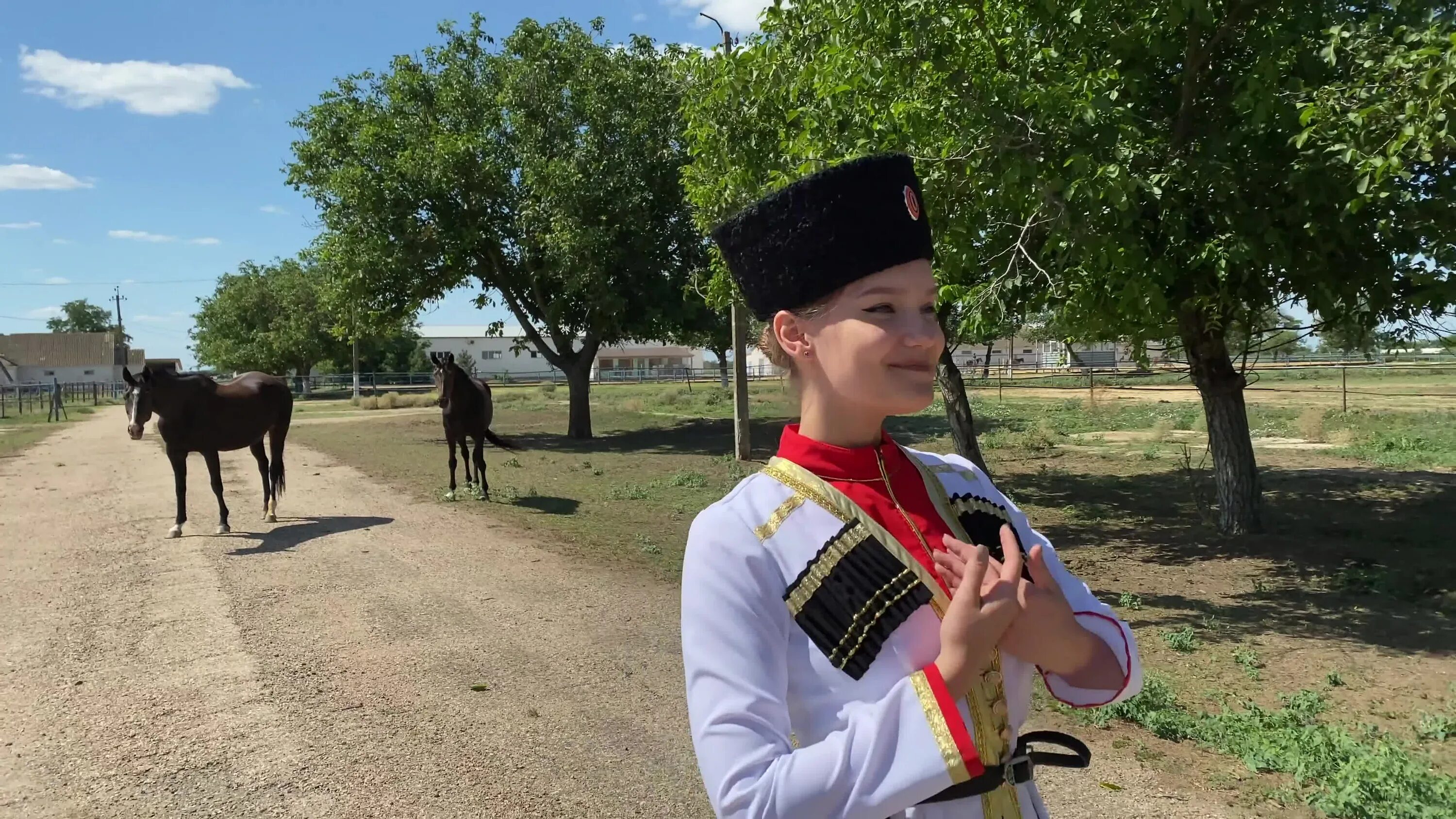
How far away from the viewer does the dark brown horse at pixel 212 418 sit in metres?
9.86

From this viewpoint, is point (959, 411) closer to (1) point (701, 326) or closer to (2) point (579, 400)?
(1) point (701, 326)

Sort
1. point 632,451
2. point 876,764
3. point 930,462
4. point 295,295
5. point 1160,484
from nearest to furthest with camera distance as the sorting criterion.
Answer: point 876,764, point 930,462, point 1160,484, point 632,451, point 295,295

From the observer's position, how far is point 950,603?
1.36m

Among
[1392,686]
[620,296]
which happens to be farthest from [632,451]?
[1392,686]

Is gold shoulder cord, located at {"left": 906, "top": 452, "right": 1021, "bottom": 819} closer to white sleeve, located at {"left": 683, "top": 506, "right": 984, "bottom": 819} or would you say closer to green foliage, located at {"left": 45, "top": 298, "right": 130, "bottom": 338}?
white sleeve, located at {"left": 683, "top": 506, "right": 984, "bottom": 819}

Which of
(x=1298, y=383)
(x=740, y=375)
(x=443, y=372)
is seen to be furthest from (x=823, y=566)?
(x=1298, y=383)

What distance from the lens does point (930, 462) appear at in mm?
1712

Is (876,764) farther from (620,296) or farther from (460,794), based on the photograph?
(620,296)

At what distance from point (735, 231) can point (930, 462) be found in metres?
0.57

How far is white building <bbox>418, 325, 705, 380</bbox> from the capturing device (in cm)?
7900

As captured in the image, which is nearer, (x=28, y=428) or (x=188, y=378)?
(x=188, y=378)

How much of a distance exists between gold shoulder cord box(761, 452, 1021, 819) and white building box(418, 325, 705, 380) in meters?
72.0

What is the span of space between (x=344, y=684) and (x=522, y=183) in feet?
58.9

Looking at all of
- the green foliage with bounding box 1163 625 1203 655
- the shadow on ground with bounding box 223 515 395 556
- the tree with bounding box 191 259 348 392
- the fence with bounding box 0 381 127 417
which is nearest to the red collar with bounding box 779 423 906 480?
the green foliage with bounding box 1163 625 1203 655
